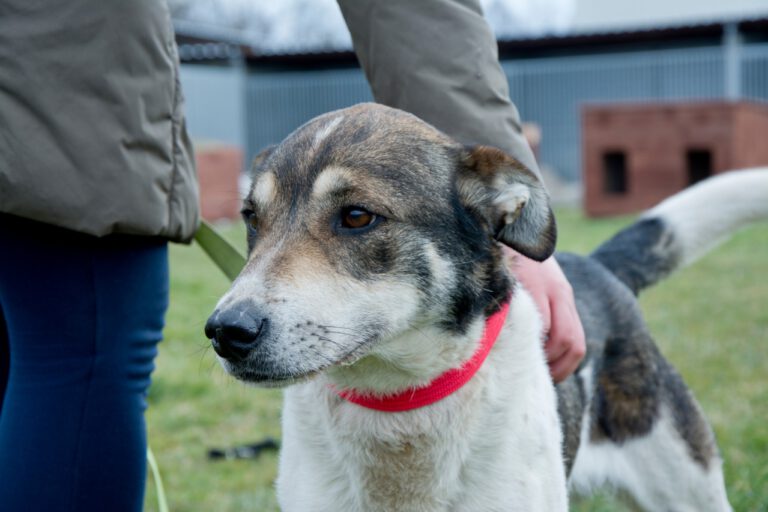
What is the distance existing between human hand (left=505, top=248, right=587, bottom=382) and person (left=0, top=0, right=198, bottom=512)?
993mm

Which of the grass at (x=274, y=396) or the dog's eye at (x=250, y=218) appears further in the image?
the grass at (x=274, y=396)

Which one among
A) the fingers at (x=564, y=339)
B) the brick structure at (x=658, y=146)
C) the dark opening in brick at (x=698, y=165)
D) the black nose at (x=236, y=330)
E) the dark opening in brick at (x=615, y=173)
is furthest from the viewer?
the dark opening in brick at (x=615, y=173)

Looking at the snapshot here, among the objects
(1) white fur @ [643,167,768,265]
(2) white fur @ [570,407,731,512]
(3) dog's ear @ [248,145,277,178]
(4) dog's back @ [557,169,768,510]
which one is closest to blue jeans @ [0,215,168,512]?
(3) dog's ear @ [248,145,277,178]

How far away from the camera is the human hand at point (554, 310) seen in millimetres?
2699

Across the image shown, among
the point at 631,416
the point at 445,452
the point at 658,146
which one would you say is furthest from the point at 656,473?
the point at 658,146

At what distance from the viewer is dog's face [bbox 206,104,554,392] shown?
215cm

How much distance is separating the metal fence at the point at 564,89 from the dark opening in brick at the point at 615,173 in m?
5.95

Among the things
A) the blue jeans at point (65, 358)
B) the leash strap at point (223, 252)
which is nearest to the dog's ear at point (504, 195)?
the leash strap at point (223, 252)

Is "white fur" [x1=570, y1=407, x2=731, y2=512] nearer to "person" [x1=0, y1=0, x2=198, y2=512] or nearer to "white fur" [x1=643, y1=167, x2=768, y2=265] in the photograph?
"white fur" [x1=643, y1=167, x2=768, y2=265]

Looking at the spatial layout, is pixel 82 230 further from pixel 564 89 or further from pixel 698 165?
pixel 564 89

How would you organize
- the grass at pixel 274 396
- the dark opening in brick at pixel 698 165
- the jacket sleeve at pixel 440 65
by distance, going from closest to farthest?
1. the jacket sleeve at pixel 440 65
2. the grass at pixel 274 396
3. the dark opening in brick at pixel 698 165

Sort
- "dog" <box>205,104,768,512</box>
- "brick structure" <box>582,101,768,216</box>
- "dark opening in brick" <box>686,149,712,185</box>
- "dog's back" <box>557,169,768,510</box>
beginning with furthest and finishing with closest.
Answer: "dark opening in brick" <box>686,149,712,185</box>, "brick structure" <box>582,101,768,216</box>, "dog's back" <box>557,169,768,510</box>, "dog" <box>205,104,768,512</box>

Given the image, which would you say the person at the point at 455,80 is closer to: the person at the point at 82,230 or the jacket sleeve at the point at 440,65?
the jacket sleeve at the point at 440,65

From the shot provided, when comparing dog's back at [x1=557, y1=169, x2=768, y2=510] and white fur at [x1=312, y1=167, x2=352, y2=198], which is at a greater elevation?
white fur at [x1=312, y1=167, x2=352, y2=198]
